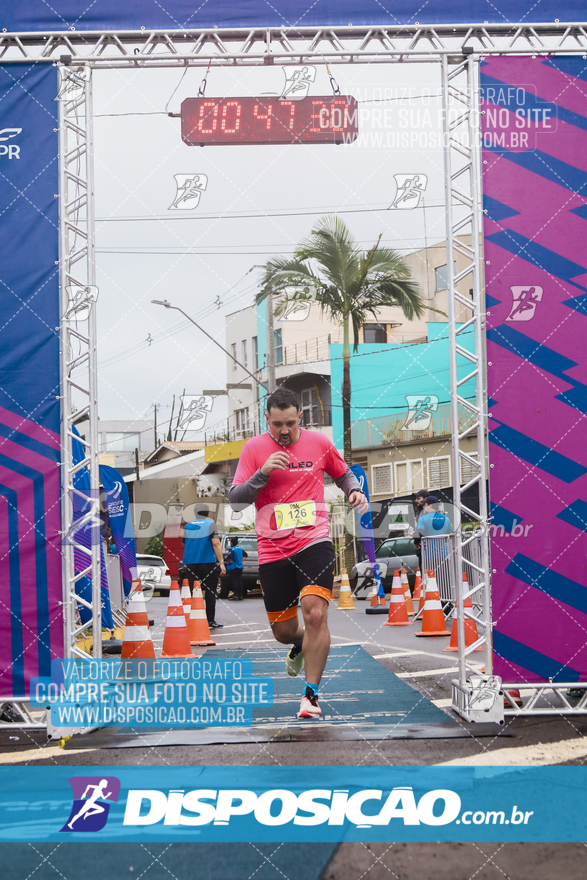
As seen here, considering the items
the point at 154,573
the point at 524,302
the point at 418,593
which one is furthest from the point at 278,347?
the point at 524,302

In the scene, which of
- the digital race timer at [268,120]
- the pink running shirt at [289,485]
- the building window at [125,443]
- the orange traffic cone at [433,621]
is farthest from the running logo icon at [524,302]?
the building window at [125,443]

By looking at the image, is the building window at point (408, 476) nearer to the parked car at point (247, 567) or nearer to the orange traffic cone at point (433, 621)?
the parked car at point (247, 567)

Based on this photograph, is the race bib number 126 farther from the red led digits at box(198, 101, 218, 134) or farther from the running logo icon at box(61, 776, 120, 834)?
the red led digits at box(198, 101, 218, 134)

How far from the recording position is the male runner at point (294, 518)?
551cm

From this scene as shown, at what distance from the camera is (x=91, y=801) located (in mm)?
3986

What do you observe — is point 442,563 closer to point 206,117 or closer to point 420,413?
point 206,117

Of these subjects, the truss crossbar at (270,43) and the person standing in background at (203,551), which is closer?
the truss crossbar at (270,43)

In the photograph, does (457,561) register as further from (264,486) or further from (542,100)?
(542,100)

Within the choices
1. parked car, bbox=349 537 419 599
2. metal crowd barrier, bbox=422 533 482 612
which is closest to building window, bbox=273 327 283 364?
Result: parked car, bbox=349 537 419 599

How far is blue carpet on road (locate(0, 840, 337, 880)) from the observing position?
3219 mm

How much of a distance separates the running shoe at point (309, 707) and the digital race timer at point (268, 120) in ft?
12.7

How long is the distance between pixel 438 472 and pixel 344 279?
8767 mm

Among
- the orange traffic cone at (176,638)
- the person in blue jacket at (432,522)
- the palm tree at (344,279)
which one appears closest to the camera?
the orange traffic cone at (176,638)

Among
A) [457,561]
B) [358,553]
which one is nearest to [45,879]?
[457,561]
